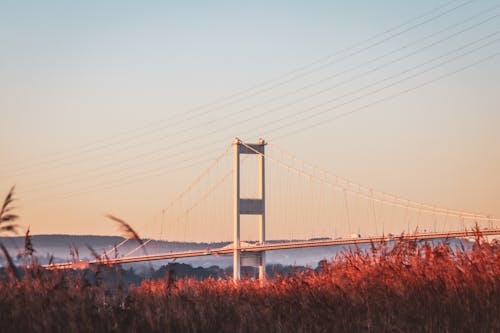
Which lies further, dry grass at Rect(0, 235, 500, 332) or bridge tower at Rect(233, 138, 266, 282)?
bridge tower at Rect(233, 138, 266, 282)

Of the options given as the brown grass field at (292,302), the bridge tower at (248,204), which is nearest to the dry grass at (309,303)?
the brown grass field at (292,302)

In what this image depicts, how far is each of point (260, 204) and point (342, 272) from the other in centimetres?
6344

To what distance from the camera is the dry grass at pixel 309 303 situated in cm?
→ 509

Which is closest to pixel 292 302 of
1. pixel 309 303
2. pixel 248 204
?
pixel 309 303

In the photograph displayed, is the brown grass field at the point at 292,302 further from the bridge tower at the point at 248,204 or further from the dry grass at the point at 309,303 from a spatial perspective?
the bridge tower at the point at 248,204

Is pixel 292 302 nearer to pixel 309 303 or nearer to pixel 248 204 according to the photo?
pixel 309 303

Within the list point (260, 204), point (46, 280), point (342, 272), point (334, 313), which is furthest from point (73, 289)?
point (260, 204)

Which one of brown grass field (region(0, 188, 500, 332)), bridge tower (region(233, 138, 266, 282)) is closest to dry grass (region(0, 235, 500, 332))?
brown grass field (region(0, 188, 500, 332))

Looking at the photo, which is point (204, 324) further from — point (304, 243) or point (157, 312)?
point (304, 243)

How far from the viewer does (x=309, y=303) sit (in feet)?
19.7

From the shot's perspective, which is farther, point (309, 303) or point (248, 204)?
point (248, 204)

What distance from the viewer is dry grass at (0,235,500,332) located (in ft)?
16.7

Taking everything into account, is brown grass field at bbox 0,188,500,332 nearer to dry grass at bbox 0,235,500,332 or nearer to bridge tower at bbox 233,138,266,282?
dry grass at bbox 0,235,500,332

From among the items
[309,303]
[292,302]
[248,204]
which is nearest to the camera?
A: [309,303]
